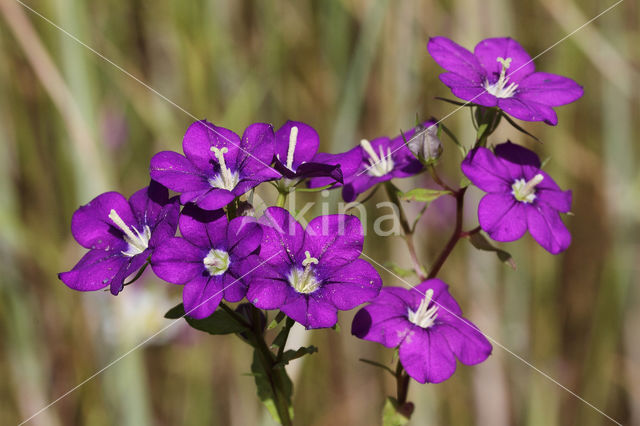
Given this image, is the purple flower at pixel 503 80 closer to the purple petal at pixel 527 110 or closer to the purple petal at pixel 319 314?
the purple petal at pixel 527 110

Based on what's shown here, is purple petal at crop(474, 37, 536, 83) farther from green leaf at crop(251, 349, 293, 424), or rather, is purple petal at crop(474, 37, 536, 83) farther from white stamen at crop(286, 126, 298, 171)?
green leaf at crop(251, 349, 293, 424)

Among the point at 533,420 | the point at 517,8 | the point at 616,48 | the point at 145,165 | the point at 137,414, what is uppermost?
the point at 517,8

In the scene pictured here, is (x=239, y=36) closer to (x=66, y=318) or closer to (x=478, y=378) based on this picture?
(x=66, y=318)

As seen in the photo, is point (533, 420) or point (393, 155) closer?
point (393, 155)

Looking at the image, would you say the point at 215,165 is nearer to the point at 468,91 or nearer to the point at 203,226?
the point at 203,226

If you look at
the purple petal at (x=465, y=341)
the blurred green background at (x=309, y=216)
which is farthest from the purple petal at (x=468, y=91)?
the blurred green background at (x=309, y=216)

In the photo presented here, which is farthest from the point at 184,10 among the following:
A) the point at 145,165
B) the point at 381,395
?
the point at 381,395

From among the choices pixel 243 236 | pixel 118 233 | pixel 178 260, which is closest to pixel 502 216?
pixel 243 236

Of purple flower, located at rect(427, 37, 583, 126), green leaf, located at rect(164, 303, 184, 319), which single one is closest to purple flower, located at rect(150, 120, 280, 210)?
green leaf, located at rect(164, 303, 184, 319)

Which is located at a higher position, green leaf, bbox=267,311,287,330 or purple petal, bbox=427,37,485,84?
purple petal, bbox=427,37,485,84
